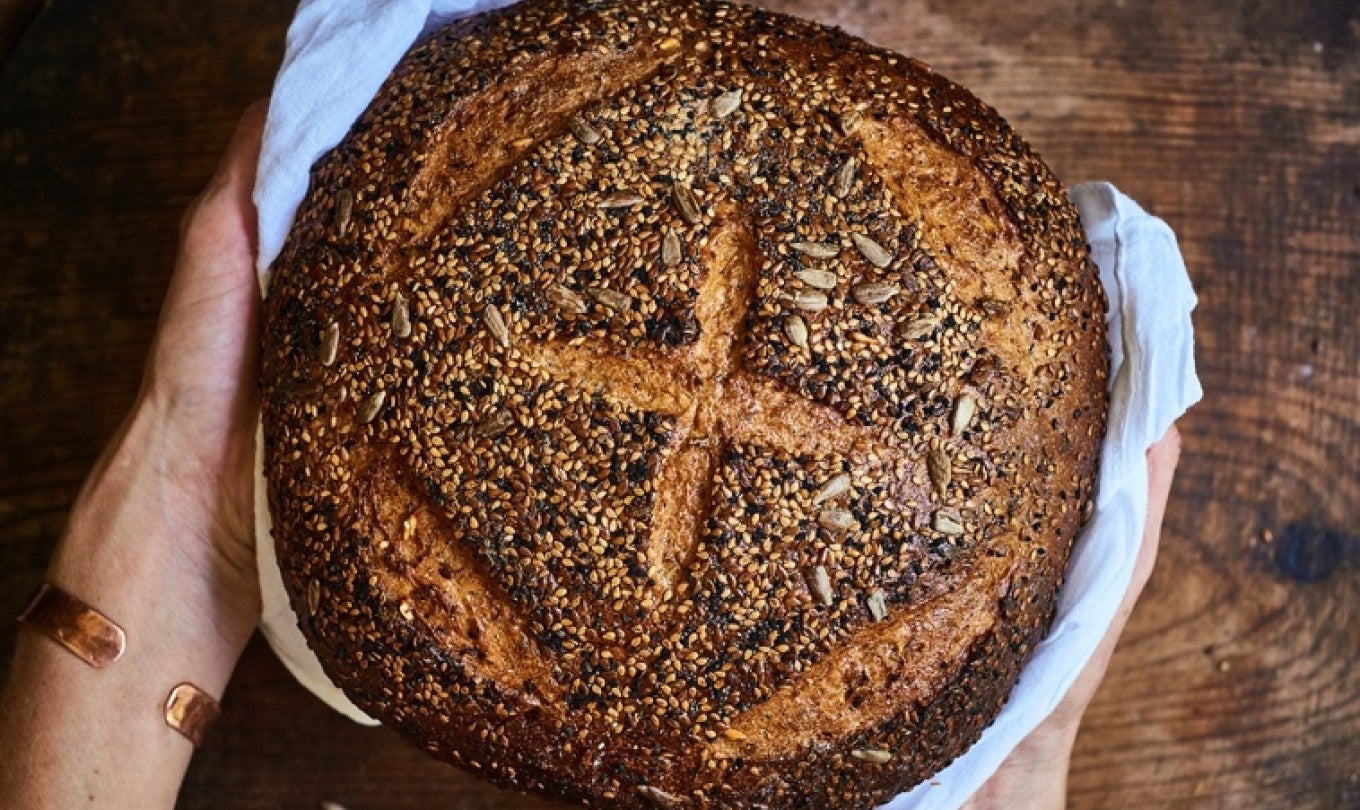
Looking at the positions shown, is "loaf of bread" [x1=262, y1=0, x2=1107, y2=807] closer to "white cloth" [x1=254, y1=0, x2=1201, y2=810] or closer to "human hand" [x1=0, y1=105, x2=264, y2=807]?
"white cloth" [x1=254, y1=0, x2=1201, y2=810]

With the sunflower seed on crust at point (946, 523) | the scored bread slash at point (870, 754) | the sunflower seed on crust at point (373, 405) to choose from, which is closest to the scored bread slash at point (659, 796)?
the scored bread slash at point (870, 754)

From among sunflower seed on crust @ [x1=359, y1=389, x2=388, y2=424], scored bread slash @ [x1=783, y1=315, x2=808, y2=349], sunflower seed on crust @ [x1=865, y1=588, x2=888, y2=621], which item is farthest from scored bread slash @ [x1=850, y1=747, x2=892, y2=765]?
sunflower seed on crust @ [x1=359, y1=389, x2=388, y2=424]

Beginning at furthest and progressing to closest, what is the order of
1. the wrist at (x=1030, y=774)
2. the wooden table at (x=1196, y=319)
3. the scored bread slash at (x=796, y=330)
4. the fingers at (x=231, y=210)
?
the wooden table at (x=1196, y=319) < the wrist at (x=1030, y=774) < the fingers at (x=231, y=210) < the scored bread slash at (x=796, y=330)

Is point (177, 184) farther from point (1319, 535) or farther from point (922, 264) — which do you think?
point (1319, 535)

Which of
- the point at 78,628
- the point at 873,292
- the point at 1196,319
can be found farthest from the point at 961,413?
the point at 78,628

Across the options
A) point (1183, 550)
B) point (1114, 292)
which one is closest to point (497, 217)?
point (1114, 292)

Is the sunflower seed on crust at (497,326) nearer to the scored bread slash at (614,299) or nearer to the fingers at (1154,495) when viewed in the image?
the scored bread slash at (614,299)
